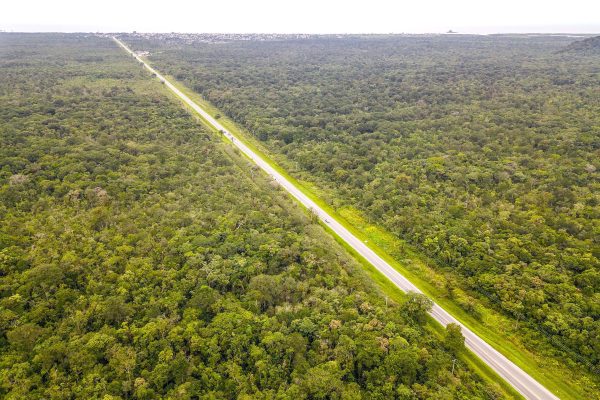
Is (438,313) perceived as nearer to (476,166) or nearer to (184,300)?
(184,300)

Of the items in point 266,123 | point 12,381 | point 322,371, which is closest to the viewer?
point 12,381

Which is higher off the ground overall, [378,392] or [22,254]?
[22,254]

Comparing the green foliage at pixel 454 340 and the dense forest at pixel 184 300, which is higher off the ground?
the dense forest at pixel 184 300

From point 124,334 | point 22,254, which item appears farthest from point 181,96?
point 124,334

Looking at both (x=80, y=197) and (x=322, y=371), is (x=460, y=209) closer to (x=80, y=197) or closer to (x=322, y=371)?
(x=322, y=371)

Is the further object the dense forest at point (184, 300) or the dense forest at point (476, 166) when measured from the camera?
the dense forest at point (476, 166)

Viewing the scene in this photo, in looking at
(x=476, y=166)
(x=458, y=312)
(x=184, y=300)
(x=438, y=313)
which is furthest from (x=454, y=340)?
(x=476, y=166)

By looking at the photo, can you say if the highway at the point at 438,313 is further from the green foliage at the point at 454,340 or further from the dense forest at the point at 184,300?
the dense forest at the point at 184,300

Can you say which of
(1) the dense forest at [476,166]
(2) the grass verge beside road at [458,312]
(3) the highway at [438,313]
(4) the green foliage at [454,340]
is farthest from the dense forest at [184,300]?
(1) the dense forest at [476,166]
